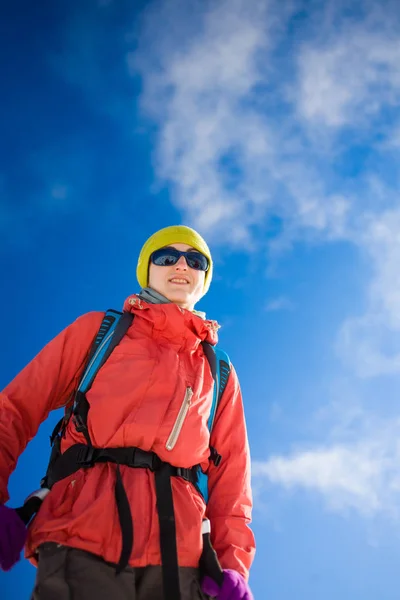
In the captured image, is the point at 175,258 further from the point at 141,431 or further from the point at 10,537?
the point at 10,537

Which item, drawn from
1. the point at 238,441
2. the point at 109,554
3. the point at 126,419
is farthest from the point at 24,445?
the point at 238,441

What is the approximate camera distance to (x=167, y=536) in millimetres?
2990

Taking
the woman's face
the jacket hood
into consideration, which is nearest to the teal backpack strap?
the jacket hood

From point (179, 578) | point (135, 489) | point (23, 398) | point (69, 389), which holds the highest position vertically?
point (69, 389)

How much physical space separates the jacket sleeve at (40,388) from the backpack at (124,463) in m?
0.15

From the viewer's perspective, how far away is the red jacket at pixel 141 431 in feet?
9.88

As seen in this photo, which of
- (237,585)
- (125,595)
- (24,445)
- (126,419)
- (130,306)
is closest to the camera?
(125,595)

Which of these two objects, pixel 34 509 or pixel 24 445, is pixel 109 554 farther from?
pixel 24 445

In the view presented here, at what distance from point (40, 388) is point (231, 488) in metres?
1.79

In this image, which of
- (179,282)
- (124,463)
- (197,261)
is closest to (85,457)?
(124,463)

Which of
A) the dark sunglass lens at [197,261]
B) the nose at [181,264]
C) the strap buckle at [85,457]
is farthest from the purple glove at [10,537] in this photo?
the dark sunglass lens at [197,261]

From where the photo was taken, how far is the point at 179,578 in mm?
2924

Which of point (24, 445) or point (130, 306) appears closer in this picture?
point (24, 445)

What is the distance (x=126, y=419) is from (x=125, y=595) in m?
1.09
